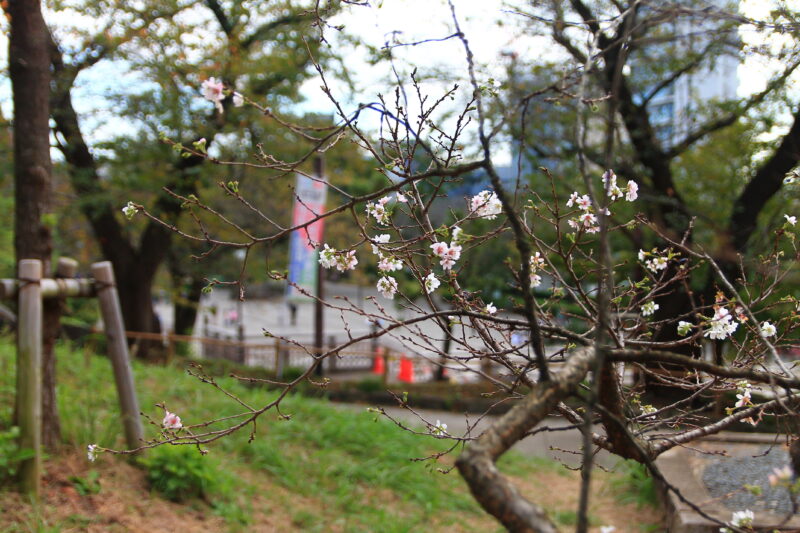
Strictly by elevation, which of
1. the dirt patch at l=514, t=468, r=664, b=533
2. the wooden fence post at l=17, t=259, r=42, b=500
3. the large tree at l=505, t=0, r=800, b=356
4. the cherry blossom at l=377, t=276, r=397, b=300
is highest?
the large tree at l=505, t=0, r=800, b=356

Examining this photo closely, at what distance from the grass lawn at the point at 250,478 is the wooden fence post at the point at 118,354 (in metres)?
0.15

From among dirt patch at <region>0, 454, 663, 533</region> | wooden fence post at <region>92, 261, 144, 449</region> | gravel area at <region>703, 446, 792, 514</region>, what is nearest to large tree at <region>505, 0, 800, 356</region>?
gravel area at <region>703, 446, 792, 514</region>

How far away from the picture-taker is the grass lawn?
13.4 feet

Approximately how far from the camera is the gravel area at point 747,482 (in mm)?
4941

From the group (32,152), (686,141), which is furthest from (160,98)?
(686,141)

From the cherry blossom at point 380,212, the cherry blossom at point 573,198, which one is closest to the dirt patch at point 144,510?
the cherry blossom at point 380,212

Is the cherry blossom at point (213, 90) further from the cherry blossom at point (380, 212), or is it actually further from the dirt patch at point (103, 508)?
the dirt patch at point (103, 508)

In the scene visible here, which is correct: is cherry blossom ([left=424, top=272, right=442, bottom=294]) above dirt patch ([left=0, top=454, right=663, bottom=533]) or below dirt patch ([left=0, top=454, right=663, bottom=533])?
above

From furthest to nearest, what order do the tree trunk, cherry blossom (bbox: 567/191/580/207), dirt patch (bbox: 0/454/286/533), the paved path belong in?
the paved path → the tree trunk → dirt patch (bbox: 0/454/286/533) → cherry blossom (bbox: 567/191/580/207)

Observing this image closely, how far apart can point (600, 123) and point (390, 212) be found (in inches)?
392

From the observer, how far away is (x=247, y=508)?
477cm

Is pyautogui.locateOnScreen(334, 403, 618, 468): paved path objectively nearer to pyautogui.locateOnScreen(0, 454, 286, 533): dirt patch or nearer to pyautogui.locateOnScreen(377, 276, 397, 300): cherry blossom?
pyautogui.locateOnScreen(0, 454, 286, 533): dirt patch

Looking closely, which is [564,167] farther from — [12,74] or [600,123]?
[12,74]

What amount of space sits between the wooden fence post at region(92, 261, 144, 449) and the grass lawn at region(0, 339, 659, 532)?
153 millimetres
